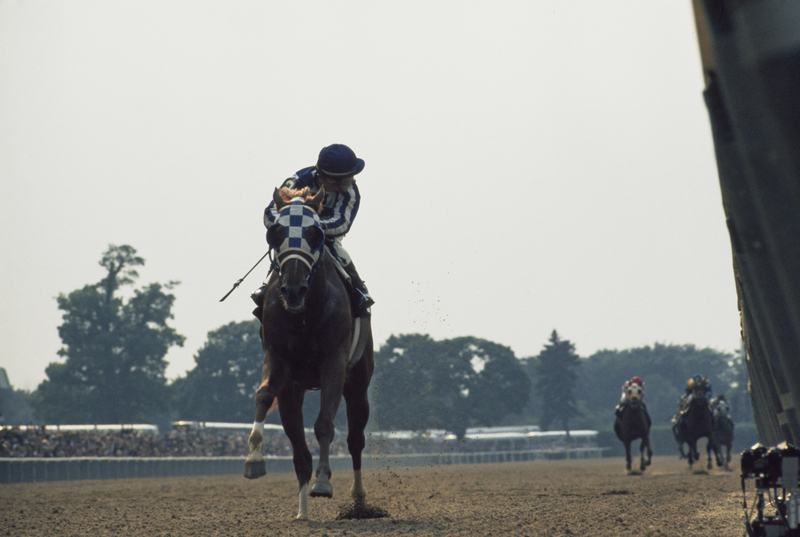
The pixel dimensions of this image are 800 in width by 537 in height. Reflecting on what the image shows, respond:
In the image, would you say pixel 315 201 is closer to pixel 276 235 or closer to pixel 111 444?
pixel 276 235

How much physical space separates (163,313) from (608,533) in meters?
74.1

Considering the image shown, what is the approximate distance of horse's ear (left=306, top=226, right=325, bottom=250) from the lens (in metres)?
6.79

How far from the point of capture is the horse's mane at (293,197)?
712 cm

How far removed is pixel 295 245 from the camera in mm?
6633

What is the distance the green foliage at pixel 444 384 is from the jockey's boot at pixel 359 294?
63880 mm

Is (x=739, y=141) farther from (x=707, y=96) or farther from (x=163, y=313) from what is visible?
(x=163, y=313)

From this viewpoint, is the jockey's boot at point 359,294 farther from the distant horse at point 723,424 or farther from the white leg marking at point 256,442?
the distant horse at point 723,424

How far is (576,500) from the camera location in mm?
10766

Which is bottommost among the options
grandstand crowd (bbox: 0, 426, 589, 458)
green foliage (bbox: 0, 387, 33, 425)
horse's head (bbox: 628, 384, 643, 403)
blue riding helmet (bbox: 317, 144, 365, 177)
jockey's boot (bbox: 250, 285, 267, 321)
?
grandstand crowd (bbox: 0, 426, 589, 458)

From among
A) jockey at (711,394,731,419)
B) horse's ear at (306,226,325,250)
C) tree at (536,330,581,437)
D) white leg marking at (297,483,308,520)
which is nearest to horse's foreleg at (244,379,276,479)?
white leg marking at (297,483,308,520)

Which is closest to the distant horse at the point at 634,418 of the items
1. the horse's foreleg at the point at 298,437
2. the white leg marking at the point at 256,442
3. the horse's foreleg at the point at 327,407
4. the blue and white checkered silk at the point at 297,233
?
the horse's foreleg at the point at 298,437

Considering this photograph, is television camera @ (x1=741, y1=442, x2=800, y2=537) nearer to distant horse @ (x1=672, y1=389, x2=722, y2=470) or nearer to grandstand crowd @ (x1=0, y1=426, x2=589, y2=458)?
distant horse @ (x1=672, y1=389, x2=722, y2=470)

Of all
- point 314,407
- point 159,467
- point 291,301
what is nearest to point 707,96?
point 291,301

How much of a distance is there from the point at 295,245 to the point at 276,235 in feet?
0.64
